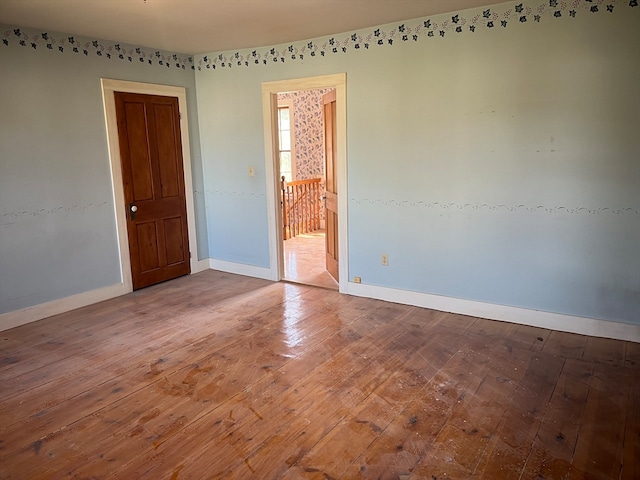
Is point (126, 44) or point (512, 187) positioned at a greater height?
point (126, 44)

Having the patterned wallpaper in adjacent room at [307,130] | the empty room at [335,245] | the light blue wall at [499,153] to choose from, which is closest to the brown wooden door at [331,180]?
the empty room at [335,245]

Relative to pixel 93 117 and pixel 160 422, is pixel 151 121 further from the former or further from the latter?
pixel 160 422

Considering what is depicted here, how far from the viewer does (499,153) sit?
3607 millimetres

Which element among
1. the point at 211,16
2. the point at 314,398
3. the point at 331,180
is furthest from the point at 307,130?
the point at 314,398

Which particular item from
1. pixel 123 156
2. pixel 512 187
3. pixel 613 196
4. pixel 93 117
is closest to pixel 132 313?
pixel 123 156

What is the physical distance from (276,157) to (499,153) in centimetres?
230

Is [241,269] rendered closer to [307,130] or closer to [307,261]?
[307,261]

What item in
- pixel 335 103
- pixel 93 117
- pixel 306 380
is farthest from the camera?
pixel 335 103

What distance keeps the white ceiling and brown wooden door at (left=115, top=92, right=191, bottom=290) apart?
759mm

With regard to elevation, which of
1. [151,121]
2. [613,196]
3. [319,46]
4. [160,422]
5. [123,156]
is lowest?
[160,422]

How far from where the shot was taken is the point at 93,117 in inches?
170

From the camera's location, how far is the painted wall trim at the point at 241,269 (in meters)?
5.20

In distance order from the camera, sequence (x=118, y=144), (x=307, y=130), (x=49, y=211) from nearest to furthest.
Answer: (x=49, y=211)
(x=118, y=144)
(x=307, y=130)

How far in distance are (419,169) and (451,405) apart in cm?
206
